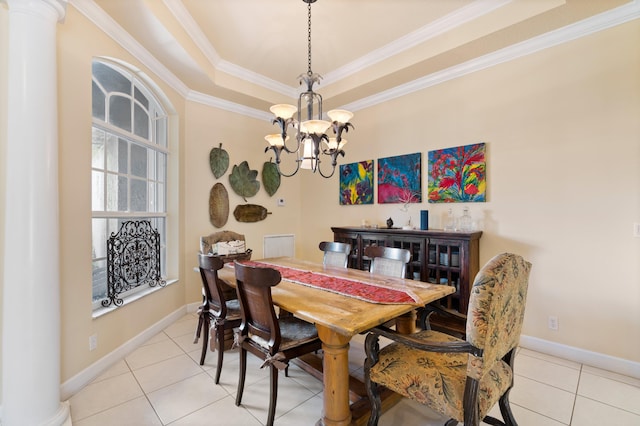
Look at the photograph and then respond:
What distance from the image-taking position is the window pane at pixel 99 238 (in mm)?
2617

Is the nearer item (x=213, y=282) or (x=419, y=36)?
(x=213, y=282)

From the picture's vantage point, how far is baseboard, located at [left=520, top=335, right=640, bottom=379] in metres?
2.36

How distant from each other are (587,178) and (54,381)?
13.9ft

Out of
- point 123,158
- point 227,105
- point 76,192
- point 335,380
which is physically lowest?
point 335,380

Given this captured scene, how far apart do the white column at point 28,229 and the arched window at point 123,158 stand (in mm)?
787

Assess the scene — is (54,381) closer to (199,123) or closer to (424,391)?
(424,391)

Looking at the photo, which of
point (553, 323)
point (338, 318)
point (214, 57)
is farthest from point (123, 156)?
point (553, 323)

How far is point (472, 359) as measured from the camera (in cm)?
129

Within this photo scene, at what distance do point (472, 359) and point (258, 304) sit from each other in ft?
3.92

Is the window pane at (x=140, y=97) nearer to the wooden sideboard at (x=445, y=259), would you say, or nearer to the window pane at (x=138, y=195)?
the window pane at (x=138, y=195)

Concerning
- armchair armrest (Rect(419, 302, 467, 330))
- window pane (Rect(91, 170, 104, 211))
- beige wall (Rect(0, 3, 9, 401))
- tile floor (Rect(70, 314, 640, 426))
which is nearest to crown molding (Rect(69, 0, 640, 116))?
beige wall (Rect(0, 3, 9, 401))

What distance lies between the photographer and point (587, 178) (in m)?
2.55

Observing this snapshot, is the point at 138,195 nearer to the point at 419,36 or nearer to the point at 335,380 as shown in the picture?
the point at 335,380

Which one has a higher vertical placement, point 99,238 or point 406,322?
point 99,238
